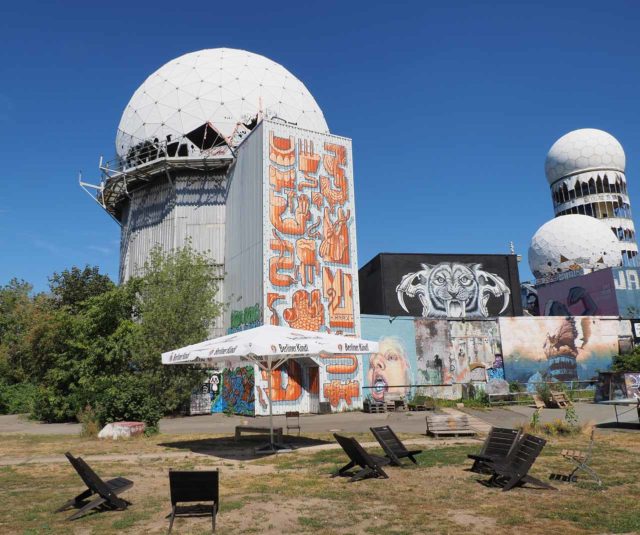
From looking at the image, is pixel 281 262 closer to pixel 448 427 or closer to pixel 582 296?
pixel 448 427

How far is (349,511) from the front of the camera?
24.8 feet

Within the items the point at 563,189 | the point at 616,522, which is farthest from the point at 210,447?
the point at 563,189

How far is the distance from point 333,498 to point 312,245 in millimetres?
21678

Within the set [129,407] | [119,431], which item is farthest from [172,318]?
[119,431]

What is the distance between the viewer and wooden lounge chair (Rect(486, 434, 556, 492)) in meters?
8.74

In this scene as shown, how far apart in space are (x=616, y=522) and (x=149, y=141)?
36.6m

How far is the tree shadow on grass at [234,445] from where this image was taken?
533 inches

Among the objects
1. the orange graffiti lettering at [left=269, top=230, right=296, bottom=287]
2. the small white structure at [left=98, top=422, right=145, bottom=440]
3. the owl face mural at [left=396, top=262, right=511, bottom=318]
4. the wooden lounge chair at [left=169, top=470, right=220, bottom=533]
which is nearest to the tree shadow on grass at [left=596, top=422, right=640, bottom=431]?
the wooden lounge chair at [left=169, top=470, right=220, bottom=533]

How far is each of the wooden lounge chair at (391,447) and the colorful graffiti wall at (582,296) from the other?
122 ft

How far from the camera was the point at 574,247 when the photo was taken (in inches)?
2244

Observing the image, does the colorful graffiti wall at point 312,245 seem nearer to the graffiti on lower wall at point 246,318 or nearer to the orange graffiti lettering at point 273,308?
the orange graffiti lettering at point 273,308

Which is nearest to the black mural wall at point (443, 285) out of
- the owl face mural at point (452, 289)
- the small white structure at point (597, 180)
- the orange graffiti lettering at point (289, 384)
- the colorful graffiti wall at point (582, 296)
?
the owl face mural at point (452, 289)

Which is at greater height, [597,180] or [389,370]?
[597,180]

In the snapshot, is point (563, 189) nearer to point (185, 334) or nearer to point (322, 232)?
point (322, 232)
